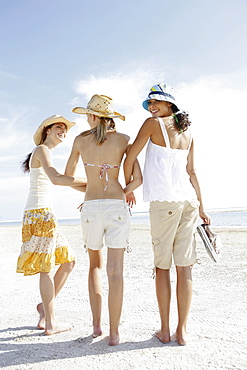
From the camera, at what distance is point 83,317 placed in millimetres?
3893

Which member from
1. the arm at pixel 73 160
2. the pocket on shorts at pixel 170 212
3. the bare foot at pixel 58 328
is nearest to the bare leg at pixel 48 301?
the bare foot at pixel 58 328

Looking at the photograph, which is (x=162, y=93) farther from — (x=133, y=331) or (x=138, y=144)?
(x=133, y=331)

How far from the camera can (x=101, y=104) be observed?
10.8ft

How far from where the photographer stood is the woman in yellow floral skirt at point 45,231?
11.3ft

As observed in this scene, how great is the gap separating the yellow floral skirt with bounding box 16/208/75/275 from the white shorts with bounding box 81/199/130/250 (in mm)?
511

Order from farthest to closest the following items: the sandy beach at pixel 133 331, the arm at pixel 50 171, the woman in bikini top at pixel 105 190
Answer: the arm at pixel 50 171 → the woman in bikini top at pixel 105 190 → the sandy beach at pixel 133 331

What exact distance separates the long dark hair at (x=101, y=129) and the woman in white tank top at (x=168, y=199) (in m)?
0.28

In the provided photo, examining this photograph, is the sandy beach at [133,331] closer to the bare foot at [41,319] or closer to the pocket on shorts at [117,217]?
the bare foot at [41,319]

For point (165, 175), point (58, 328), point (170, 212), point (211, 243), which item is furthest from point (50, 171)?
point (211, 243)

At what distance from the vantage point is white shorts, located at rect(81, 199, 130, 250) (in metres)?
3.14

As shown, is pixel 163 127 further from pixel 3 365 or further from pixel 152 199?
pixel 3 365

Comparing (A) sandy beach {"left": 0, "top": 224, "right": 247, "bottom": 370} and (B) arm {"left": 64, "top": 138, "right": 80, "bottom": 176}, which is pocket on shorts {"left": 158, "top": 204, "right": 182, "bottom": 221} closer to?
(B) arm {"left": 64, "top": 138, "right": 80, "bottom": 176}

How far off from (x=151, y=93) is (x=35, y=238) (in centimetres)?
174

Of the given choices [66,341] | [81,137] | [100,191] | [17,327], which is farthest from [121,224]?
[17,327]
